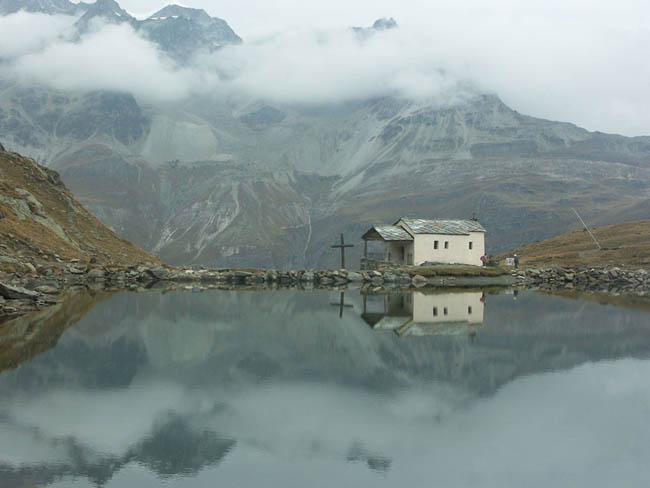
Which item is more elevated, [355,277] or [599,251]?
[599,251]

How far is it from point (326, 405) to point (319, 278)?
40.3 metres

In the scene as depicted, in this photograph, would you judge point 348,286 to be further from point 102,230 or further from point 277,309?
point 102,230

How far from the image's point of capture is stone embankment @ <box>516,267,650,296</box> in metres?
51.7

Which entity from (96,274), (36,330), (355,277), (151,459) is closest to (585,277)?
(355,277)

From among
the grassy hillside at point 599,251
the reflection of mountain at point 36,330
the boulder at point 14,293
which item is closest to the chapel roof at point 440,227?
the grassy hillside at point 599,251

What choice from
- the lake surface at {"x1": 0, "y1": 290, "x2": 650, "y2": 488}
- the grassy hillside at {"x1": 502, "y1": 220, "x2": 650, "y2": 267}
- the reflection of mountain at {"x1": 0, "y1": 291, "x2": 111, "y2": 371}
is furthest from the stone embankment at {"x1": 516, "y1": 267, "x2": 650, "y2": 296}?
the reflection of mountain at {"x1": 0, "y1": 291, "x2": 111, "y2": 371}

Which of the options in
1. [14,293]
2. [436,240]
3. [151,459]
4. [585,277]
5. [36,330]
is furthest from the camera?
[436,240]

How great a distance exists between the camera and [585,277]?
5456cm

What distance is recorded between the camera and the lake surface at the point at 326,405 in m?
11.1

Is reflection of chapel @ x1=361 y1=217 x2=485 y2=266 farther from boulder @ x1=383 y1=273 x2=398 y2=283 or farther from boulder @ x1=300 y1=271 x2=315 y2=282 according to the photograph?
boulder @ x1=300 y1=271 x2=315 y2=282

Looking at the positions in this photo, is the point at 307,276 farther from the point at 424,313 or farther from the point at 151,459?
the point at 151,459

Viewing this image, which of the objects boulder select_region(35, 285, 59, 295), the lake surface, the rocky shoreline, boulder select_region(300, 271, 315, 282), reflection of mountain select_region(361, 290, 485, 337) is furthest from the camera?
boulder select_region(300, 271, 315, 282)

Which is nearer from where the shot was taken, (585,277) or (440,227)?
(585,277)

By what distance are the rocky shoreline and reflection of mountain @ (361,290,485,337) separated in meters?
8.08
